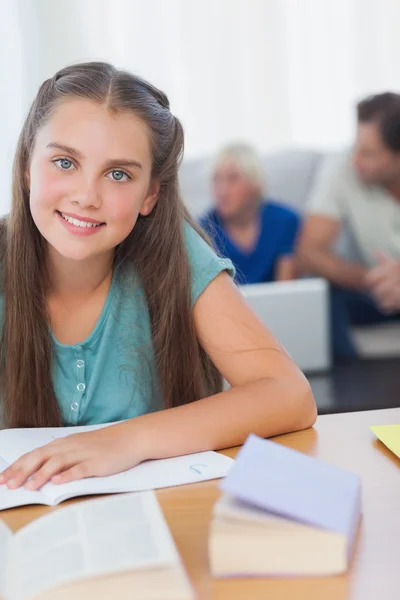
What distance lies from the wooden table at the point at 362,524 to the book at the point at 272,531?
0.01 m

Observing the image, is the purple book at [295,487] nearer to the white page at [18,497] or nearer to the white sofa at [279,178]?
the white page at [18,497]

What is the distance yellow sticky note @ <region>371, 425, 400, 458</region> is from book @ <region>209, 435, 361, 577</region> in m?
0.28

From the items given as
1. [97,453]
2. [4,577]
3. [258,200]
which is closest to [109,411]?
[97,453]

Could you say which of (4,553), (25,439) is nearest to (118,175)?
(25,439)

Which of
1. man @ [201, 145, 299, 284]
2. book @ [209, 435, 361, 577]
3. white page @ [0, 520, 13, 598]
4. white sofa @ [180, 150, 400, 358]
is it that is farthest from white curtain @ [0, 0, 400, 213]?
book @ [209, 435, 361, 577]

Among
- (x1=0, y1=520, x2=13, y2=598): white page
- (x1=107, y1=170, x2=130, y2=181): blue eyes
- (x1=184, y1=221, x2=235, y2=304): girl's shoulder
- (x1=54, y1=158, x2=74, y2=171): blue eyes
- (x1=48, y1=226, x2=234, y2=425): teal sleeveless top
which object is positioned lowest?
(x1=48, y1=226, x2=234, y2=425): teal sleeveless top

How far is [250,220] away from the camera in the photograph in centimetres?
336

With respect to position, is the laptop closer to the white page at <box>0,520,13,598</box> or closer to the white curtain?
the white curtain

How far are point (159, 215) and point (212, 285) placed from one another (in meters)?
0.15

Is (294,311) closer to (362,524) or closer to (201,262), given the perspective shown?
(201,262)

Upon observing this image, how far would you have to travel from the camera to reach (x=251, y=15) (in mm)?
4020

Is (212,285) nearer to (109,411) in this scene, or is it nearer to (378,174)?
(109,411)

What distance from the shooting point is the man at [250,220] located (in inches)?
129

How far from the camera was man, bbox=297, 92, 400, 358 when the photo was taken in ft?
10.6
